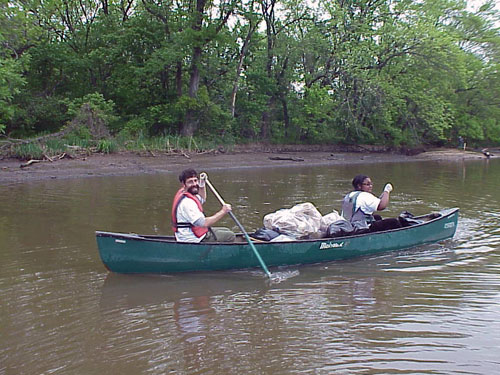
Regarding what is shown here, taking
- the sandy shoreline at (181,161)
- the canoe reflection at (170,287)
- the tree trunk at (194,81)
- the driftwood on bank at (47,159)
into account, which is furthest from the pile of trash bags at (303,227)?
the tree trunk at (194,81)

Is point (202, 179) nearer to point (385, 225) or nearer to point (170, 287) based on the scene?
point (170, 287)

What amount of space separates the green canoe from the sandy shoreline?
10965 millimetres

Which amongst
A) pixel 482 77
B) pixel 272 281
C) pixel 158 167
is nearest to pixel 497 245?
pixel 272 281

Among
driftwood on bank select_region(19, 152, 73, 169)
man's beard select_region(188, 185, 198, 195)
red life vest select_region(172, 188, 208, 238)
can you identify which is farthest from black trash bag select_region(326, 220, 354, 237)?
driftwood on bank select_region(19, 152, 73, 169)

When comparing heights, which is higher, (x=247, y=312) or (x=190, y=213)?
(x=190, y=213)

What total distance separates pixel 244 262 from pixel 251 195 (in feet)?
22.7

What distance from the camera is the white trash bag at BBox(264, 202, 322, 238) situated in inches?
268

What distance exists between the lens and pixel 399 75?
2856cm

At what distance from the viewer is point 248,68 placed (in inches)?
1101

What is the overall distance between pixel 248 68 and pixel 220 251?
23191 mm

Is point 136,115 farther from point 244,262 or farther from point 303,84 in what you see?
point 244,262

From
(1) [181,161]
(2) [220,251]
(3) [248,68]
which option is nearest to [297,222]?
(2) [220,251]

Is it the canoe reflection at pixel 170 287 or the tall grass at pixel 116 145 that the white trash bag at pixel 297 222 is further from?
the tall grass at pixel 116 145

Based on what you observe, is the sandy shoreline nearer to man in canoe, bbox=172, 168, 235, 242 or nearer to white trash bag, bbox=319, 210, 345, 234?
man in canoe, bbox=172, 168, 235, 242
